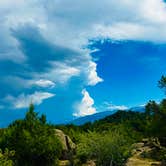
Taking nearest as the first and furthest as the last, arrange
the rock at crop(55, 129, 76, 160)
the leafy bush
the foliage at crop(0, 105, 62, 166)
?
the leafy bush → the foliage at crop(0, 105, 62, 166) → the rock at crop(55, 129, 76, 160)

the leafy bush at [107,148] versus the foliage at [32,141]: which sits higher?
the foliage at [32,141]

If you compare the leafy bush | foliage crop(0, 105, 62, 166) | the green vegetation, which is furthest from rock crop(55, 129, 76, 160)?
the leafy bush

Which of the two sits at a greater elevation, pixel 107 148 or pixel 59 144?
pixel 59 144

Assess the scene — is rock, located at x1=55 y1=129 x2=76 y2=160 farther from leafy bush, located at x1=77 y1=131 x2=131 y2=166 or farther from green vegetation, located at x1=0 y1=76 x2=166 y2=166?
leafy bush, located at x1=77 y1=131 x2=131 y2=166

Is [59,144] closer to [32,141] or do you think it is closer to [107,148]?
[32,141]

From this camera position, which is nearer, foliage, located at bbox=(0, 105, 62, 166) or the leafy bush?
the leafy bush

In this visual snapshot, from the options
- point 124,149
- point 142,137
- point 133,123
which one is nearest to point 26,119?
point 124,149

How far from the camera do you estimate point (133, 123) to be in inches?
4783

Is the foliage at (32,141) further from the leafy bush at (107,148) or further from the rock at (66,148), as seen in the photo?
the leafy bush at (107,148)

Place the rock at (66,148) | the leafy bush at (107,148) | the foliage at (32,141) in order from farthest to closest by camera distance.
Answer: the rock at (66,148) < the foliage at (32,141) < the leafy bush at (107,148)

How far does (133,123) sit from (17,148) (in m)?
57.9

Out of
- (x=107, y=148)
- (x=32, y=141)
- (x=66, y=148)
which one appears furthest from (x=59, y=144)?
(x=107, y=148)

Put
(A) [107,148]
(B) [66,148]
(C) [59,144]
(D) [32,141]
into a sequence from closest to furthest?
(A) [107,148]
(D) [32,141]
(C) [59,144]
(B) [66,148]

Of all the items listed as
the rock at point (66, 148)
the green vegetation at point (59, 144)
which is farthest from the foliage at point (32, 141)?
the rock at point (66, 148)
